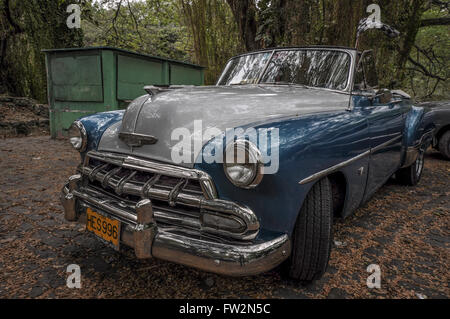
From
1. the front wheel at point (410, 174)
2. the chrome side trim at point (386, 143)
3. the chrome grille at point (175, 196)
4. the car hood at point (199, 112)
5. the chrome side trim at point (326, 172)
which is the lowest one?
the front wheel at point (410, 174)

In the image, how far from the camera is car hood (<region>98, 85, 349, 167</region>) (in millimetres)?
1844

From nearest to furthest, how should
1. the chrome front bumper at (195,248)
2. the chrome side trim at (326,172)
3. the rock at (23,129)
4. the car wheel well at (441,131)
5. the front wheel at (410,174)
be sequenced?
the chrome front bumper at (195,248)
the chrome side trim at (326,172)
the front wheel at (410,174)
the car wheel well at (441,131)
the rock at (23,129)

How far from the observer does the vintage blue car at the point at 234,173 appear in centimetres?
153

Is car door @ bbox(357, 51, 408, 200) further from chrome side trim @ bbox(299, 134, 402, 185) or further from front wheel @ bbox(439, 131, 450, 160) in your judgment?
front wheel @ bbox(439, 131, 450, 160)

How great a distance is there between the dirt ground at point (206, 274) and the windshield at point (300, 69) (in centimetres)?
131

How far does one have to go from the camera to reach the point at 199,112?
1.96m

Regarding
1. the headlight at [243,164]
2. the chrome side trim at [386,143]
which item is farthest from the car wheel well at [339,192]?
the headlight at [243,164]

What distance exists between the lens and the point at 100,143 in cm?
221

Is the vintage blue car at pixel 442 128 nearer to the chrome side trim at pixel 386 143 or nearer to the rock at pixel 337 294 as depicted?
the chrome side trim at pixel 386 143

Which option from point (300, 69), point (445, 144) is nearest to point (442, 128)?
point (445, 144)

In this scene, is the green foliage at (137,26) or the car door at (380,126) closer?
the car door at (380,126)

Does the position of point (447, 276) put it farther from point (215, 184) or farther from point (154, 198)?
point (154, 198)

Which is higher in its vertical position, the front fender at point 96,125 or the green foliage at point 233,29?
the green foliage at point 233,29

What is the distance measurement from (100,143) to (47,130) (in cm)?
753
